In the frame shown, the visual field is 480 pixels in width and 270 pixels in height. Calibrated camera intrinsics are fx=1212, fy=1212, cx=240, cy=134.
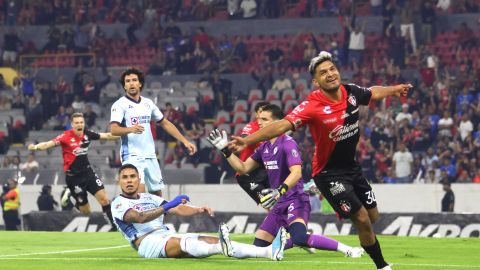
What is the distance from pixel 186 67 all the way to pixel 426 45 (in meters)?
8.52

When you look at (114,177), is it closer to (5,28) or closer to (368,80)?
(368,80)

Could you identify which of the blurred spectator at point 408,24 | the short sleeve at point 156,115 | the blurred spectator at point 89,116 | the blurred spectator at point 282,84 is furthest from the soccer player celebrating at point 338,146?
the blurred spectator at point 408,24

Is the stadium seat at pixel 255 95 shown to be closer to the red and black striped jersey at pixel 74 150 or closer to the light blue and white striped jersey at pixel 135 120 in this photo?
the red and black striped jersey at pixel 74 150

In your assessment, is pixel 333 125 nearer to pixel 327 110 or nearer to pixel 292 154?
pixel 327 110

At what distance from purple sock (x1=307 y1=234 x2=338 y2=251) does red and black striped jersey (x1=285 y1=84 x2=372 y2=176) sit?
2.87m

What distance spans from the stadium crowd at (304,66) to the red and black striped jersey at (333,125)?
1830cm

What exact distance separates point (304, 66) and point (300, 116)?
1106 inches

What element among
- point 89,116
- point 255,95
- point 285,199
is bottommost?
point 89,116

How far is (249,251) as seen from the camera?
1545 centimetres

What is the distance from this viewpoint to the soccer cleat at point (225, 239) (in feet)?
48.9

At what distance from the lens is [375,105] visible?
36.3 meters

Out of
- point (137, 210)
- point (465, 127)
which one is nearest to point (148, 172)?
point (137, 210)

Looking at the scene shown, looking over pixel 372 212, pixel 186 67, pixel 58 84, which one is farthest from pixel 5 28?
pixel 372 212

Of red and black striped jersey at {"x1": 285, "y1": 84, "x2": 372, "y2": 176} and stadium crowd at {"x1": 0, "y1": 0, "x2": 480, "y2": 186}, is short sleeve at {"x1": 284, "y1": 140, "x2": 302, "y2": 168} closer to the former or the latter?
red and black striped jersey at {"x1": 285, "y1": 84, "x2": 372, "y2": 176}
